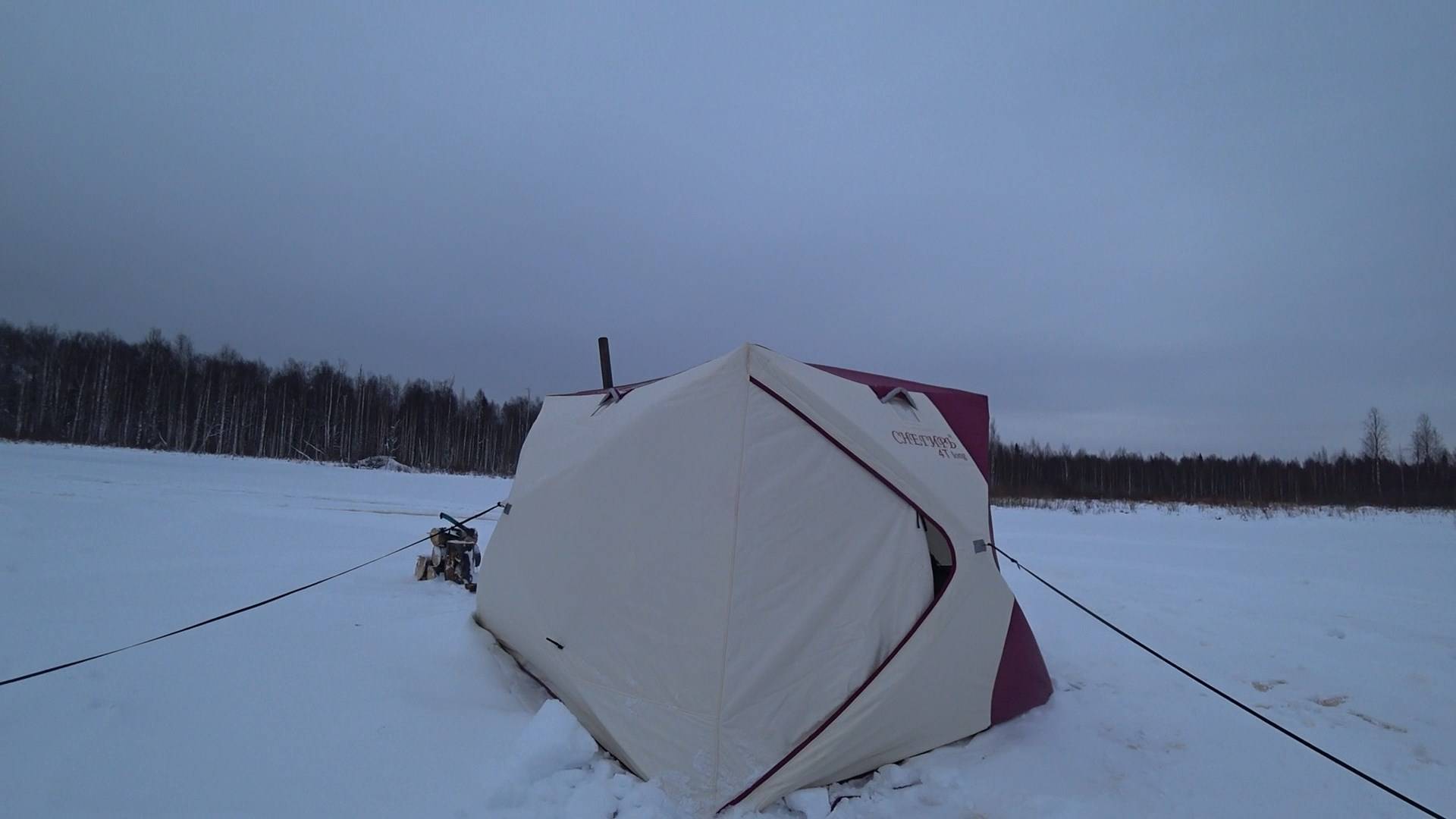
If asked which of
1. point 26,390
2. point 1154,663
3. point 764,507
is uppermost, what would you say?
point 26,390

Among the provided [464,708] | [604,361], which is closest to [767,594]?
[464,708]

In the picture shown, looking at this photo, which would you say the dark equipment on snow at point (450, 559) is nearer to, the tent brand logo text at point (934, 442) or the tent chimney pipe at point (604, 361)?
the tent chimney pipe at point (604, 361)

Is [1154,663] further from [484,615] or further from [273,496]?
[273,496]

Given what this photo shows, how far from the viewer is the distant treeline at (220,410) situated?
40.4 metres

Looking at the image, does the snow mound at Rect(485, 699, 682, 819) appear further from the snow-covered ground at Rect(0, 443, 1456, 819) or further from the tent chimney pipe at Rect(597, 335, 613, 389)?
the tent chimney pipe at Rect(597, 335, 613, 389)

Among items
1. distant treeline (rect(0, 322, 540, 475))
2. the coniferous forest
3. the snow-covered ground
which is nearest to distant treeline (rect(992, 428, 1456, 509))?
the coniferous forest

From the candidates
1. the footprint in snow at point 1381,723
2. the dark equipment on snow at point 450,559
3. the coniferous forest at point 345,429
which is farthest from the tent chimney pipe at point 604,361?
the coniferous forest at point 345,429

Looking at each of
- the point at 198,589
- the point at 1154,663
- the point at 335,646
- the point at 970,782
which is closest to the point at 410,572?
the point at 198,589

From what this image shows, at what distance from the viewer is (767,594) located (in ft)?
10.1

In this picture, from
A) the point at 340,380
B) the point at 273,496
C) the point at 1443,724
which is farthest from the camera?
the point at 340,380

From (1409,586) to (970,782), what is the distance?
10416 mm

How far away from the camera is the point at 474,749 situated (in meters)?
3.07

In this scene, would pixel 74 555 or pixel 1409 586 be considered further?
pixel 1409 586

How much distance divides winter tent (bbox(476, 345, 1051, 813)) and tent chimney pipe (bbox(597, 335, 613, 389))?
254cm
